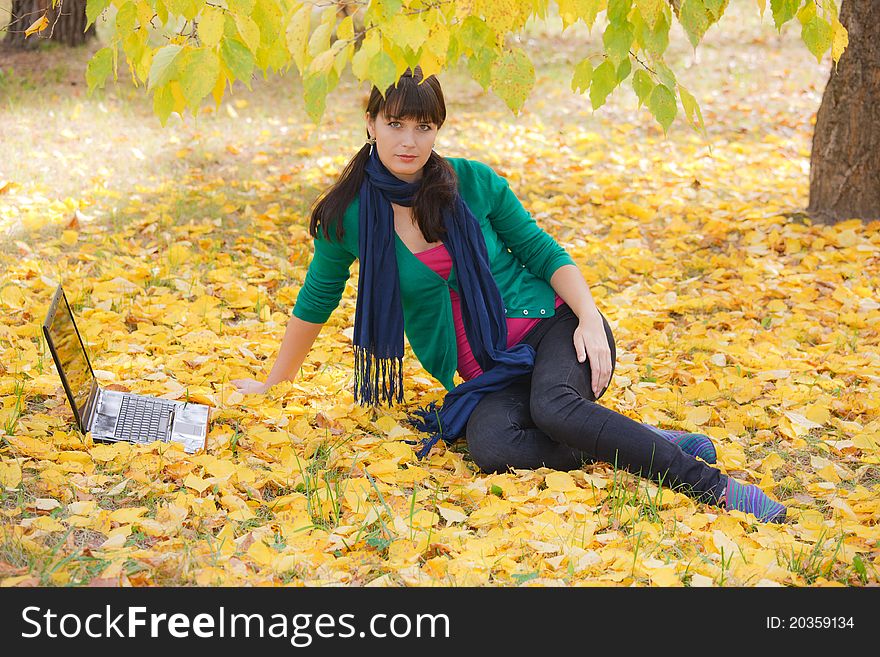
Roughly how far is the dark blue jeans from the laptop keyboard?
39.3 inches

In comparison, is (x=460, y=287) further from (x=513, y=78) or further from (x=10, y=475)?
(x=10, y=475)

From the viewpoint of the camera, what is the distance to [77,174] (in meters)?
5.95

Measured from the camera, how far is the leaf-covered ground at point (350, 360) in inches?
94.0

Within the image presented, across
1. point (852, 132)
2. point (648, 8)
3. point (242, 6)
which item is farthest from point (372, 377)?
point (852, 132)

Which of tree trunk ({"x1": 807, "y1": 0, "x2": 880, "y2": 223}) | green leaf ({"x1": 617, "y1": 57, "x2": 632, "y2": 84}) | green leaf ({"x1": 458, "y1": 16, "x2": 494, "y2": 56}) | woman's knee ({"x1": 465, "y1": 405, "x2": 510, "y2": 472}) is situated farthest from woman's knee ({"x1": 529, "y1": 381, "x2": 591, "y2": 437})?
tree trunk ({"x1": 807, "y1": 0, "x2": 880, "y2": 223})

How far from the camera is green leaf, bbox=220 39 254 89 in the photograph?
222 centimetres

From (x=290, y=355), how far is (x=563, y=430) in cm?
105

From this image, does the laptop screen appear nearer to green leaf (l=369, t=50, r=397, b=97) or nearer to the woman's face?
the woman's face

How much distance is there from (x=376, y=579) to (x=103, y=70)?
144cm

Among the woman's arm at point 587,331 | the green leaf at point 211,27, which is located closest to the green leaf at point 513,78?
the green leaf at point 211,27

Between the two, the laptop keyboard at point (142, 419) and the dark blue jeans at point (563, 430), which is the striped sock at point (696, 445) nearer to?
the dark blue jeans at point (563, 430)

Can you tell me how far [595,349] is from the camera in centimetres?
299

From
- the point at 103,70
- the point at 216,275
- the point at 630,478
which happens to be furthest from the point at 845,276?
the point at 103,70

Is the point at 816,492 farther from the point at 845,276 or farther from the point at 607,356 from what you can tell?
the point at 845,276
